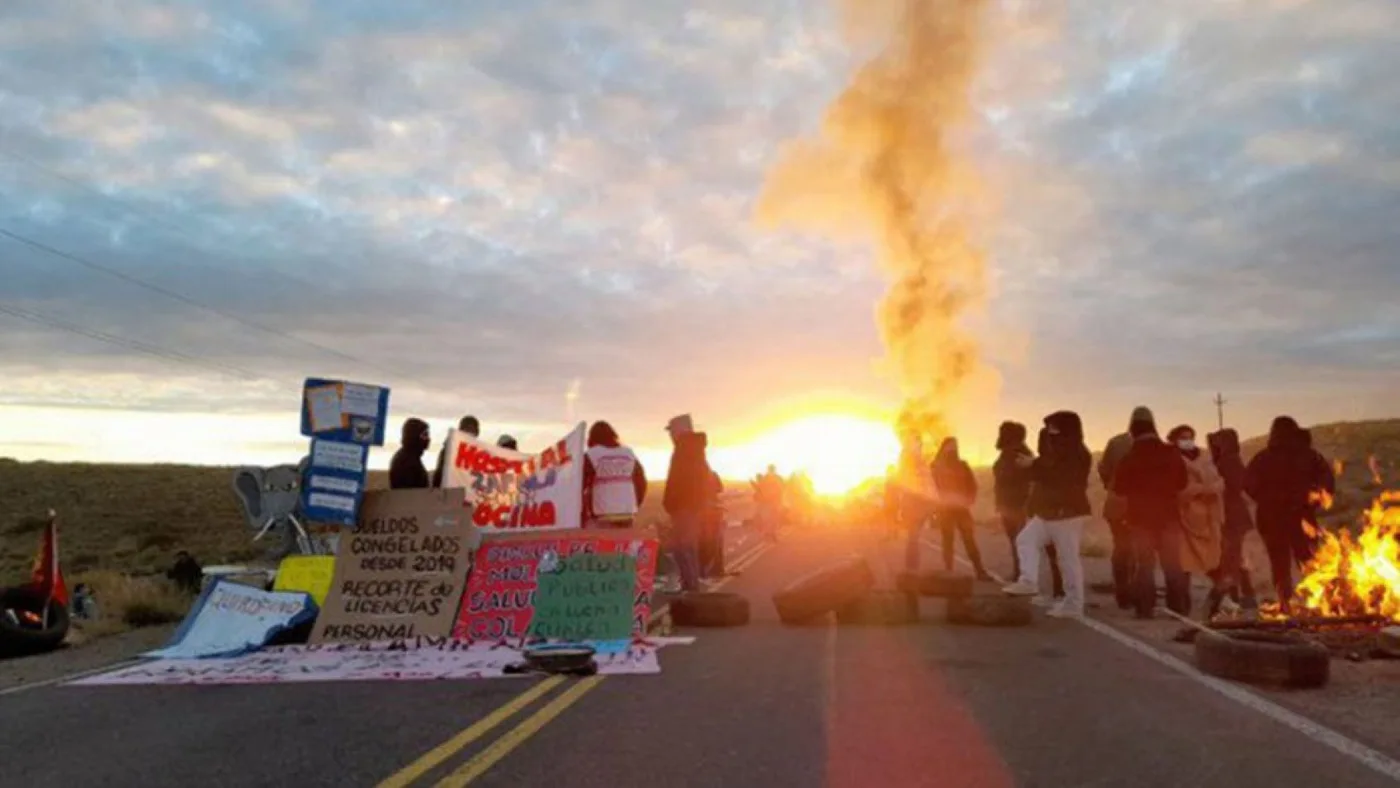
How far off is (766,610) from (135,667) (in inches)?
272

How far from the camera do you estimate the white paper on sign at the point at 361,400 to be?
12.1m

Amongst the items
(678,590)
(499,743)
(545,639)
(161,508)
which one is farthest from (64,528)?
(499,743)

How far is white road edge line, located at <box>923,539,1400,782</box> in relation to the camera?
562 centimetres

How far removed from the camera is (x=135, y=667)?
927cm

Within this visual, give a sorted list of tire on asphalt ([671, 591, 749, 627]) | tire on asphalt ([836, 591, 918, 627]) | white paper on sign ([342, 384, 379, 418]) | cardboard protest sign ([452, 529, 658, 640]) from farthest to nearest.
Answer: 1. white paper on sign ([342, 384, 379, 418])
2. tire on asphalt ([836, 591, 918, 627])
3. tire on asphalt ([671, 591, 749, 627])
4. cardboard protest sign ([452, 529, 658, 640])

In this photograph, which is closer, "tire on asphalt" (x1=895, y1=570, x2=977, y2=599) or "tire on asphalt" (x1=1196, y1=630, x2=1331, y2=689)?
"tire on asphalt" (x1=1196, y1=630, x2=1331, y2=689)

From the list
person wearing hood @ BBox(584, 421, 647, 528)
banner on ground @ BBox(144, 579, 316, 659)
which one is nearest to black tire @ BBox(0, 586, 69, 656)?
banner on ground @ BBox(144, 579, 316, 659)

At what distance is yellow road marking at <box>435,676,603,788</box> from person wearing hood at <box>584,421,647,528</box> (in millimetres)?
5311

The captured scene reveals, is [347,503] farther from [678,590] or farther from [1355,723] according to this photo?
[1355,723]

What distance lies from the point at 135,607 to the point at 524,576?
5.78 meters

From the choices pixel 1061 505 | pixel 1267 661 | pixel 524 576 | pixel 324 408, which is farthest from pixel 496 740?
pixel 1061 505

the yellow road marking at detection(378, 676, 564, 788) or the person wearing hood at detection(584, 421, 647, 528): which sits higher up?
the person wearing hood at detection(584, 421, 647, 528)

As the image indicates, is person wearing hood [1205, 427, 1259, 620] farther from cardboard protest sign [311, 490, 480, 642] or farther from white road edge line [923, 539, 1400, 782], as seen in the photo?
cardboard protest sign [311, 490, 480, 642]

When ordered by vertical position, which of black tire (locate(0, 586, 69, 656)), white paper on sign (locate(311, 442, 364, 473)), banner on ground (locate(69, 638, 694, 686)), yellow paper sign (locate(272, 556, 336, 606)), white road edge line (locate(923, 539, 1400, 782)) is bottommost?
white road edge line (locate(923, 539, 1400, 782))
